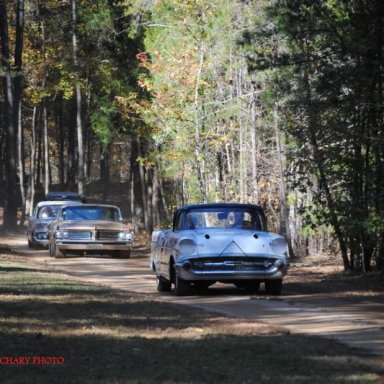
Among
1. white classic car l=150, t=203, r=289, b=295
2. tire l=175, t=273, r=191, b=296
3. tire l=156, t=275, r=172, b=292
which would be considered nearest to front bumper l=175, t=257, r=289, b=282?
white classic car l=150, t=203, r=289, b=295

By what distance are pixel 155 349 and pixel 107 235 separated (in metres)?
19.5

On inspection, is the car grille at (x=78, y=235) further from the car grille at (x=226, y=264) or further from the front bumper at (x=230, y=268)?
the car grille at (x=226, y=264)

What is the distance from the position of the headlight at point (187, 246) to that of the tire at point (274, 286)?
1586mm

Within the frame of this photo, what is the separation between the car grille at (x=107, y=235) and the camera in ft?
92.1

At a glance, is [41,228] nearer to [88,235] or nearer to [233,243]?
[88,235]

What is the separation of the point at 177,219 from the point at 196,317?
5.32 meters

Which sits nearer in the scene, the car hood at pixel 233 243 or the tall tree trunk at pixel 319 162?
the car hood at pixel 233 243

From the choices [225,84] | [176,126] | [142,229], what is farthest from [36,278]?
[142,229]

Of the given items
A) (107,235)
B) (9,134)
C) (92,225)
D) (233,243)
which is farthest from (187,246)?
(9,134)

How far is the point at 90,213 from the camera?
2961 cm

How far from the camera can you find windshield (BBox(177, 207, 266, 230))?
1678cm

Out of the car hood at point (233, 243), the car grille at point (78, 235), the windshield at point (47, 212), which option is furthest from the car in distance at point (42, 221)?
the car hood at point (233, 243)

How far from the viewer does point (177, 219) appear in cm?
1720

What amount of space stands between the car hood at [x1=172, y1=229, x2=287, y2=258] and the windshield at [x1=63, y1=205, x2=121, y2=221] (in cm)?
1379
